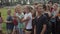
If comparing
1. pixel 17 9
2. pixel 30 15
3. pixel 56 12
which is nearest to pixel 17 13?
pixel 17 9

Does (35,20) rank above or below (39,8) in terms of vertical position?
below

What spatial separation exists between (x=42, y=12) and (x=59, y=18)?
3.92 ft

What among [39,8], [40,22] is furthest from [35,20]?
[39,8]

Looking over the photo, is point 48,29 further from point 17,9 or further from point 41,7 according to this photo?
point 17,9

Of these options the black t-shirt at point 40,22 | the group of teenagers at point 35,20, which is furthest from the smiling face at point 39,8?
the black t-shirt at point 40,22

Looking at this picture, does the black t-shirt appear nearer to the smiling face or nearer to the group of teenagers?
the group of teenagers

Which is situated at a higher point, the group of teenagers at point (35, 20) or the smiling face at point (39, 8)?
the smiling face at point (39, 8)

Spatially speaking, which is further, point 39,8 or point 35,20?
point 35,20

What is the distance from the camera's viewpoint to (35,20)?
6777 millimetres

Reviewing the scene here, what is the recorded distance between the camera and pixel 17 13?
8070mm

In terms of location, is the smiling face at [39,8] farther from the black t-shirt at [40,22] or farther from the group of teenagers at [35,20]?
the black t-shirt at [40,22]

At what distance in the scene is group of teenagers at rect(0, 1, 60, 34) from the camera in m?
6.61

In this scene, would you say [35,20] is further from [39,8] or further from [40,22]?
[39,8]

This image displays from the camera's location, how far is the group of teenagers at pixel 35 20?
6.61 metres
